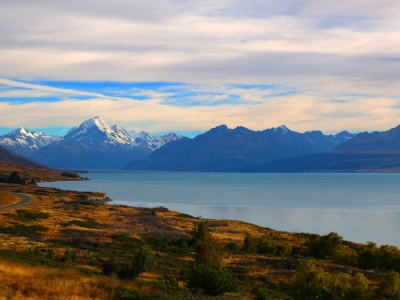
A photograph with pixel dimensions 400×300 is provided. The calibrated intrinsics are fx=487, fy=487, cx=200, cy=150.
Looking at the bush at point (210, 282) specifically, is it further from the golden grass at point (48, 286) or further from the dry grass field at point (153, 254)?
the golden grass at point (48, 286)

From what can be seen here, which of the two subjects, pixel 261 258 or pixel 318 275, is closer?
pixel 318 275

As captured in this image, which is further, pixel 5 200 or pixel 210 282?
pixel 5 200

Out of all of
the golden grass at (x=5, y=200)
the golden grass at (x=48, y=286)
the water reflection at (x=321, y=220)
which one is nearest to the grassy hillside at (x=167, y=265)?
the golden grass at (x=48, y=286)

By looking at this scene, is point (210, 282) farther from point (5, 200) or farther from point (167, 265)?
point (5, 200)

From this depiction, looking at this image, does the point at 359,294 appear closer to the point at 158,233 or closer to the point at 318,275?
the point at 318,275

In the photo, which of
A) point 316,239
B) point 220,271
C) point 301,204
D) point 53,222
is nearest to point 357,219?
point 301,204

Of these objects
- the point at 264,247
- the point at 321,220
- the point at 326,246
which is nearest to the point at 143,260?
the point at 264,247

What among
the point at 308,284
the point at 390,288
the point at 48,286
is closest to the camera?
the point at 48,286

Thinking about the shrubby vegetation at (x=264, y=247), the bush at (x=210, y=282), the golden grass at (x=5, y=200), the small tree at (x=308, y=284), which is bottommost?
the shrubby vegetation at (x=264, y=247)

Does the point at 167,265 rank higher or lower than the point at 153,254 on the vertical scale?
lower

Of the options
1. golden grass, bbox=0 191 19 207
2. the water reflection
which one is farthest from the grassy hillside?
the water reflection

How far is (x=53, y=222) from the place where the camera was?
66.6 metres

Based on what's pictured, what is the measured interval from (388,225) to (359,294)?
8762 cm

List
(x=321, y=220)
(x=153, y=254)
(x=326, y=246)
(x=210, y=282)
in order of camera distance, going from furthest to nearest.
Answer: (x=321, y=220) → (x=326, y=246) → (x=153, y=254) → (x=210, y=282)
